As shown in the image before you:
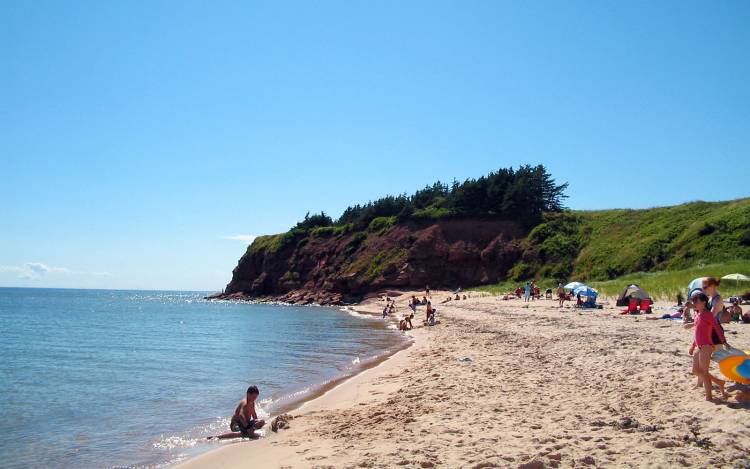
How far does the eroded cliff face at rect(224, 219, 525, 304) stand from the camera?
5972 centimetres

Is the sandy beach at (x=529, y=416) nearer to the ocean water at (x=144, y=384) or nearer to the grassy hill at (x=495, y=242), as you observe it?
the ocean water at (x=144, y=384)

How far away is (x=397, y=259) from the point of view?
6234cm

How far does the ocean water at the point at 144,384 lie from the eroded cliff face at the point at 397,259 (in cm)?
3022

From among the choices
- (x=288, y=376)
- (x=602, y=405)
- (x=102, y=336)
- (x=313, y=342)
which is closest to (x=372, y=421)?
(x=602, y=405)

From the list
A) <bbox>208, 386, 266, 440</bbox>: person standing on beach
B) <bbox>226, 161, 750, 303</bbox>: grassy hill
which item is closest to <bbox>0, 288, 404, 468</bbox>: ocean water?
<bbox>208, 386, 266, 440</bbox>: person standing on beach

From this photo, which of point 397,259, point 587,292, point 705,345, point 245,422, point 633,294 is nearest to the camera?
point 705,345

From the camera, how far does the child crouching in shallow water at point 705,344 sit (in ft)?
24.4

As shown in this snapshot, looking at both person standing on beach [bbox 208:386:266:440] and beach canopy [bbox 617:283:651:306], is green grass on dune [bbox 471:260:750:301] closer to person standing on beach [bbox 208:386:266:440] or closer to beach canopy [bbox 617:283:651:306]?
beach canopy [bbox 617:283:651:306]

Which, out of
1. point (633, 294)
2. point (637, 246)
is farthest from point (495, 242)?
point (633, 294)

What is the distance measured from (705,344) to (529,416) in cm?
275

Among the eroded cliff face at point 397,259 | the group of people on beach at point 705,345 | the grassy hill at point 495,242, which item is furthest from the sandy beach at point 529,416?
the eroded cliff face at point 397,259

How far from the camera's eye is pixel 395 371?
15.4 metres

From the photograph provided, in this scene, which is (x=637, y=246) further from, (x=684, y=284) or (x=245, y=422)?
(x=245, y=422)

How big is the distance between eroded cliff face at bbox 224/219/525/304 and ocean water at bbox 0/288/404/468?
30.2 meters
